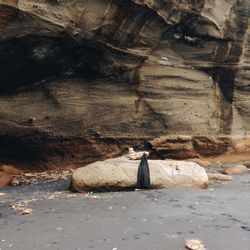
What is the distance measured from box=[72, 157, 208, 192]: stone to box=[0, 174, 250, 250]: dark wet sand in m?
0.45

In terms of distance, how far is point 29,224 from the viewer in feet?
22.0

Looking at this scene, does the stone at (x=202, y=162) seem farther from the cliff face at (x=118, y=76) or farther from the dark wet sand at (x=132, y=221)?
the dark wet sand at (x=132, y=221)

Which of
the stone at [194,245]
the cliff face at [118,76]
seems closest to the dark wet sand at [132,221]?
the stone at [194,245]

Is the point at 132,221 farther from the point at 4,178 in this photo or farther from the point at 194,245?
the point at 4,178

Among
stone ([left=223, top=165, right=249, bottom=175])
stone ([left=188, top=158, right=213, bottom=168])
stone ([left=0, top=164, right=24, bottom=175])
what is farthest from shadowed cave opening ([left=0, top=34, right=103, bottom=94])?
stone ([left=223, top=165, right=249, bottom=175])

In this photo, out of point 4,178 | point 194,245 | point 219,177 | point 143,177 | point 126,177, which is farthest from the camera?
point 4,178

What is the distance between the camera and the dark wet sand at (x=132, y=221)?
18.5ft

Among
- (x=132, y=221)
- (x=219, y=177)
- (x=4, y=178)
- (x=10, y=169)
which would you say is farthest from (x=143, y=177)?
(x=10, y=169)

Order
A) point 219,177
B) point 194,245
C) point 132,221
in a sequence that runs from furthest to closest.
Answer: point 219,177 < point 132,221 < point 194,245

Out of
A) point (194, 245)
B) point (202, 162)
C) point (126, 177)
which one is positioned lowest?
point (202, 162)

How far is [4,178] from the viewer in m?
12.1

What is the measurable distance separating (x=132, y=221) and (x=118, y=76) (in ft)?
23.2

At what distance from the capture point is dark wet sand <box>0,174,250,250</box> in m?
5.64

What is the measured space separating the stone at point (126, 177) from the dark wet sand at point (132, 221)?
1.47 feet
